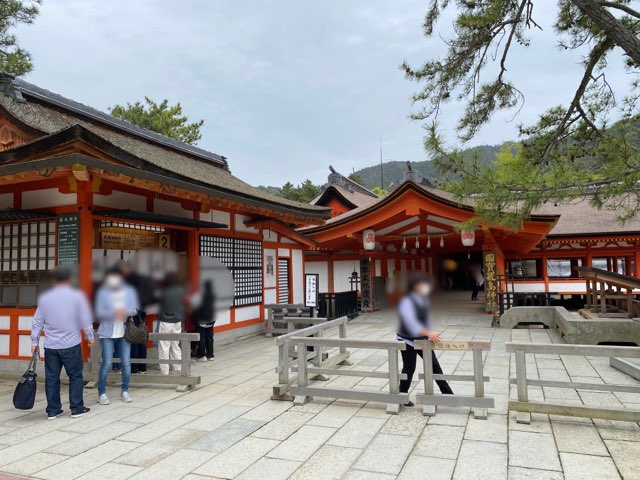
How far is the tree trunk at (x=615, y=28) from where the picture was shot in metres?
5.43

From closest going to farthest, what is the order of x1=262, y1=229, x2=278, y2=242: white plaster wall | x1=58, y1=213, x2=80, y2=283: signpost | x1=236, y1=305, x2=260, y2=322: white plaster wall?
x1=58, y1=213, x2=80, y2=283: signpost, x1=236, y1=305, x2=260, y2=322: white plaster wall, x1=262, y1=229, x2=278, y2=242: white plaster wall

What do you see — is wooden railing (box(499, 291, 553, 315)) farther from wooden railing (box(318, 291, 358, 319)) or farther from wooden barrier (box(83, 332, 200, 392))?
wooden barrier (box(83, 332, 200, 392))

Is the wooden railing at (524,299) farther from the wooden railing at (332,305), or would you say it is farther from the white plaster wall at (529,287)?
the white plaster wall at (529,287)

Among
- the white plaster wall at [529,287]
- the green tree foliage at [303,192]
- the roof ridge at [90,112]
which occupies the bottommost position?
the white plaster wall at [529,287]

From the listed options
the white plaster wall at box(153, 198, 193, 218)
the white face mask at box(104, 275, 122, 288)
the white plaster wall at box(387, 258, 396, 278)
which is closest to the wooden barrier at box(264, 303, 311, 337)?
the white plaster wall at box(153, 198, 193, 218)

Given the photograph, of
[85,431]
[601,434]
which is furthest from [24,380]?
[601,434]

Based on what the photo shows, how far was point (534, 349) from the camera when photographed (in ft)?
15.3

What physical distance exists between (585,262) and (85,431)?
1946 cm

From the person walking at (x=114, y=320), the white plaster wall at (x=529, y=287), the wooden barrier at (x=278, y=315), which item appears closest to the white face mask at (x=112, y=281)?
the person walking at (x=114, y=320)

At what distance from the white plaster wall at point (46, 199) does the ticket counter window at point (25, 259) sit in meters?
0.28

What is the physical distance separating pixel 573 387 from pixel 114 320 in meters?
5.19

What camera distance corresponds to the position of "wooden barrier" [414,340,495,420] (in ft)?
15.7

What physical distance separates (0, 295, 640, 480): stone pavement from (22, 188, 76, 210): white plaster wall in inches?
110

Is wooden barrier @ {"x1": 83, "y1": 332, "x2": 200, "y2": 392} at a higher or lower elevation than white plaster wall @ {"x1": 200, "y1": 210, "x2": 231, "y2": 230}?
lower
